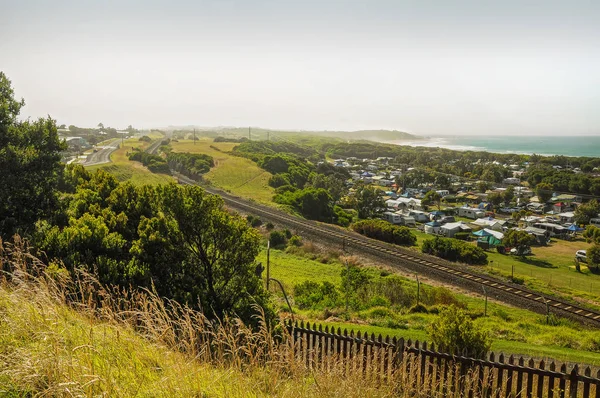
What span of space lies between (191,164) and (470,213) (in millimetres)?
45878

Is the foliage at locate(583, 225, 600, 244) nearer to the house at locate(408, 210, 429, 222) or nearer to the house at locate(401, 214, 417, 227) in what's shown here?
the house at locate(408, 210, 429, 222)

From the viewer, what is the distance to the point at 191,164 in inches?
2832

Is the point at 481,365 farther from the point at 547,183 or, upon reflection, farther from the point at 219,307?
the point at 547,183

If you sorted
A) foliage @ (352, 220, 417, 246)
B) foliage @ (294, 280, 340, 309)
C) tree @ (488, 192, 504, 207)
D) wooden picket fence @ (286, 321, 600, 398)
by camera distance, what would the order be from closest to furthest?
wooden picket fence @ (286, 321, 600, 398) < foliage @ (294, 280, 340, 309) < foliage @ (352, 220, 417, 246) < tree @ (488, 192, 504, 207)

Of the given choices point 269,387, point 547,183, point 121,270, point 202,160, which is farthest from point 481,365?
point 547,183

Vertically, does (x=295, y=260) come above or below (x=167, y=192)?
below

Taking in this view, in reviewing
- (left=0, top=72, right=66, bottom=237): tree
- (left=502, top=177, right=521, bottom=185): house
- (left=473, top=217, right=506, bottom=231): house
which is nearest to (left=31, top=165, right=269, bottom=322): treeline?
(left=0, top=72, right=66, bottom=237): tree

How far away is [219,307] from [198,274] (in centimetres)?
93

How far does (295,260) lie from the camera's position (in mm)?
32625

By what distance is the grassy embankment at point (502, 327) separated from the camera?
12477 mm

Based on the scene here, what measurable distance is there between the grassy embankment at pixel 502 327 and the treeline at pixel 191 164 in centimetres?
4394

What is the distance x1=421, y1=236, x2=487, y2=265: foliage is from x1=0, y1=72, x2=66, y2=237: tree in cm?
3450

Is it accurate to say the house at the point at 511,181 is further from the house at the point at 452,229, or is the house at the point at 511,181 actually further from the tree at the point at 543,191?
the house at the point at 452,229

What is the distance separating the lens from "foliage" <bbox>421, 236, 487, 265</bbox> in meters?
39.0
